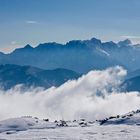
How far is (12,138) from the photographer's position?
9669 cm

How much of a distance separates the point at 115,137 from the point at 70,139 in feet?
36.6

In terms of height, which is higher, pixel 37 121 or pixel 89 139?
pixel 37 121

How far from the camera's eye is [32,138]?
311 feet

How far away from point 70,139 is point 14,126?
46.2 meters

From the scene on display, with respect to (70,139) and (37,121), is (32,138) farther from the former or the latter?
(37,121)

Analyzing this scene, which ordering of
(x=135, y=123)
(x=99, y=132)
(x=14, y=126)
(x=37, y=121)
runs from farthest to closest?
(x=37, y=121)
(x=14, y=126)
(x=135, y=123)
(x=99, y=132)

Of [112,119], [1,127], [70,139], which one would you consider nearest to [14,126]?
[1,127]

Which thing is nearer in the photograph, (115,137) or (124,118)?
(115,137)

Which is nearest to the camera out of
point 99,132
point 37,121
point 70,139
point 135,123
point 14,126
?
point 70,139

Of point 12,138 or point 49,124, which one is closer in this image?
point 12,138

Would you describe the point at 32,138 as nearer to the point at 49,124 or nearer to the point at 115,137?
the point at 115,137

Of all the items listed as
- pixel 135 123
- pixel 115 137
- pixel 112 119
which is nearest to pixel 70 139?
pixel 115 137

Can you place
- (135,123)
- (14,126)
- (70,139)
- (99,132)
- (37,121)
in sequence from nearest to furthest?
(70,139), (99,132), (135,123), (14,126), (37,121)

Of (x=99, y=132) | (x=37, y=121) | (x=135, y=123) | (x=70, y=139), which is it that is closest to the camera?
(x=70, y=139)
